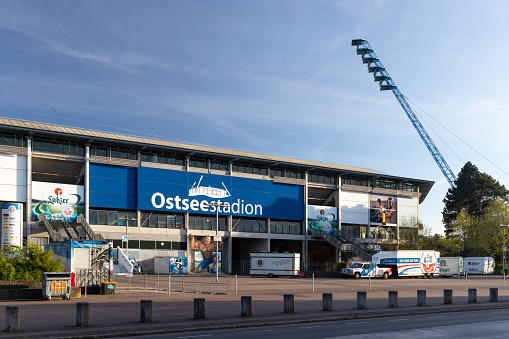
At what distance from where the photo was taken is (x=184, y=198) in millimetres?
75312

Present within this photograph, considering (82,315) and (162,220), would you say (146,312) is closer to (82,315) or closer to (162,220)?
(82,315)

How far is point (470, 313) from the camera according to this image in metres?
24.8

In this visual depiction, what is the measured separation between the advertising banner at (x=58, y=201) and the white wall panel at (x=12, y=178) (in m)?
1.42

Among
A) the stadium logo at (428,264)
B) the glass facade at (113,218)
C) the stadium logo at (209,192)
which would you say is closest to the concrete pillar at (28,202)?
the glass facade at (113,218)

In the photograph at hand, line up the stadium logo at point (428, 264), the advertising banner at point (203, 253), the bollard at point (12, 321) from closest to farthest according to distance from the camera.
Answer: the bollard at point (12, 321), the stadium logo at point (428, 264), the advertising banner at point (203, 253)

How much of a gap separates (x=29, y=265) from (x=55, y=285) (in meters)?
3.80

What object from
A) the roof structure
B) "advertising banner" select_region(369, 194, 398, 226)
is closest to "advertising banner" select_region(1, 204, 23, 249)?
the roof structure

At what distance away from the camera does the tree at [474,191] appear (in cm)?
11938

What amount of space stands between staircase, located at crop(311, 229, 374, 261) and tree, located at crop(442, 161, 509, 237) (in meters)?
40.3

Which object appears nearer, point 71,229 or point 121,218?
point 71,229

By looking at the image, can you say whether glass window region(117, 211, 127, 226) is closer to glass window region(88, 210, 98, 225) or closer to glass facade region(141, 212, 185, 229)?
glass facade region(141, 212, 185, 229)

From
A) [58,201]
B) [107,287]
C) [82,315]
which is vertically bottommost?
[107,287]

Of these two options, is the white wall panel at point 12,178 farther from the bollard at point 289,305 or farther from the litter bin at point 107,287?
the bollard at point 289,305

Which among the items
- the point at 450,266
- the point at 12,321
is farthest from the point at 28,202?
the point at 450,266
